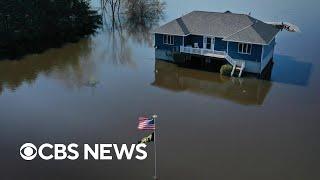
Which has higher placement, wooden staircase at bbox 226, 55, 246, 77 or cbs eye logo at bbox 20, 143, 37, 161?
wooden staircase at bbox 226, 55, 246, 77

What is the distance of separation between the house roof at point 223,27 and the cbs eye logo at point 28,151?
20.1 metres

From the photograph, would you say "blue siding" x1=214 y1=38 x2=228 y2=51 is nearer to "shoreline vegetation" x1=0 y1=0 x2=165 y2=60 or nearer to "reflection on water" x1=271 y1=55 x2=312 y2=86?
"reflection on water" x1=271 y1=55 x2=312 y2=86

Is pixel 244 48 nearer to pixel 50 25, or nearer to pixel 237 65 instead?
pixel 237 65

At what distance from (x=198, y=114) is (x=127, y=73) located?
11692 mm

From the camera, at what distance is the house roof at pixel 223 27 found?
122 ft

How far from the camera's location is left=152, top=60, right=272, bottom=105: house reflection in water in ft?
108

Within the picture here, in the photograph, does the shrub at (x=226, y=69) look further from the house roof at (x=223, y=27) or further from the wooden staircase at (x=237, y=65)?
the house roof at (x=223, y=27)

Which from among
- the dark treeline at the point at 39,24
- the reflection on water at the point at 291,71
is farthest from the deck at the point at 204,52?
the dark treeline at the point at 39,24

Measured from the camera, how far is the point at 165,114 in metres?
29.0

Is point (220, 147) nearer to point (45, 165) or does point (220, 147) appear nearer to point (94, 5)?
point (45, 165)

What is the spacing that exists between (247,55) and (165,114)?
1242cm

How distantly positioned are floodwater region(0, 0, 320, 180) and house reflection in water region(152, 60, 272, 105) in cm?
9

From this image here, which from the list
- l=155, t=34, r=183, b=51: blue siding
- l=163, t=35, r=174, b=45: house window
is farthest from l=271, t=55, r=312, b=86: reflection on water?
l=163, t=35, r=174, b=45: house window

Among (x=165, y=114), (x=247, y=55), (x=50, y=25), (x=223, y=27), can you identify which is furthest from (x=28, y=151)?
(x=50, y=25)
